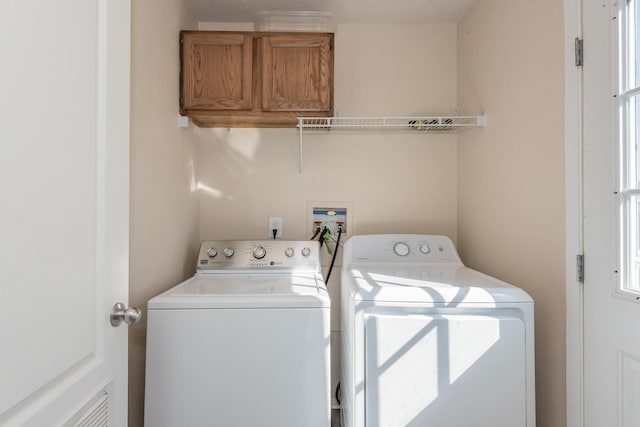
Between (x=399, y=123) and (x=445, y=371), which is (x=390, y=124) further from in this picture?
(x=445, y=371)

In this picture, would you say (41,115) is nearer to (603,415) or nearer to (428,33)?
(603,415)

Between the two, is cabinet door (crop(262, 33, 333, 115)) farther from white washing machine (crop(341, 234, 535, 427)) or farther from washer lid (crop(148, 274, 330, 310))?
white washing machine (crop(341, 234, 535, 427))

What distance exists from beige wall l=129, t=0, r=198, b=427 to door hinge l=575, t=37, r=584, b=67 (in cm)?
156

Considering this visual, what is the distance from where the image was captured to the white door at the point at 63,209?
0.66 m

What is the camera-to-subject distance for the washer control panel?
1.83 m

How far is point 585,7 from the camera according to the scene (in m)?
1.18

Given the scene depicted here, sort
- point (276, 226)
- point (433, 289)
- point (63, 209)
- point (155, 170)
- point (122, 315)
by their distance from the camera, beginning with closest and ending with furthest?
point (63, 209) → point (122, 315) → point (433, 289) → point (155, 170) → point (276, 226)

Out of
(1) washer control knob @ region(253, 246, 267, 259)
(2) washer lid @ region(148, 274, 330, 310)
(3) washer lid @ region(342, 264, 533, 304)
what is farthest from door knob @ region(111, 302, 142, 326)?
(1) washer control knob @ region(253, 246, 267, 259)

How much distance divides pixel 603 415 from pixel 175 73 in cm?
216

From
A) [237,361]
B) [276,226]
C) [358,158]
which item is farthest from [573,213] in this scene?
[276,226]

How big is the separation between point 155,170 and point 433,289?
1224 mm

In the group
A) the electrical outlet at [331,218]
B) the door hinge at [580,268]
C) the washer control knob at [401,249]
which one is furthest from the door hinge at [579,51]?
the electrical outlet at [331,218]

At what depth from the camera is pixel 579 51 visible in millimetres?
1196

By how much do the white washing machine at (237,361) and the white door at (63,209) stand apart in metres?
0.22
